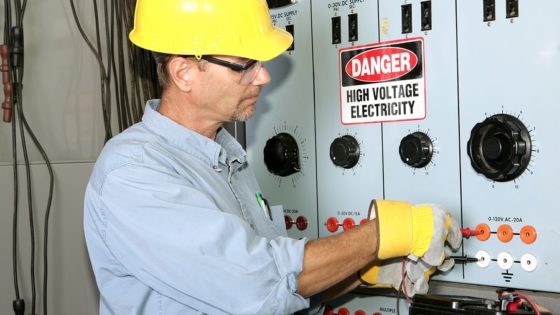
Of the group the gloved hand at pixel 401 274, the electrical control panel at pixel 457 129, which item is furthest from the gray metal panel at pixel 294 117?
the gloved hand at pixel 401 274

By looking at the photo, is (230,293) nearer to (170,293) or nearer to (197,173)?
(170,293)

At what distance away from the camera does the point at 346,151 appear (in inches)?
64.8

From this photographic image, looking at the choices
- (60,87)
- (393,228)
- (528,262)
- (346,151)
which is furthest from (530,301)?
(60,87)

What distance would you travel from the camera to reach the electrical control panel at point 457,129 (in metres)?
1.36

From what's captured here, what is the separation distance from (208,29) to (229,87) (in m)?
0.12

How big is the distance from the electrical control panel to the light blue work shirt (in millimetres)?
384

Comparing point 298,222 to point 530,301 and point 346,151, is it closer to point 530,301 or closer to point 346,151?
point 346,151

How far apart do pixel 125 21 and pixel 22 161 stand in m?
0.48

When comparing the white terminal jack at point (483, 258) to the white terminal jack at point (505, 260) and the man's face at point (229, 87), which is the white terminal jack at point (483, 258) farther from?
the man's face at point (229, 87)

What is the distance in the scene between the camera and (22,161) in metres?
1.71

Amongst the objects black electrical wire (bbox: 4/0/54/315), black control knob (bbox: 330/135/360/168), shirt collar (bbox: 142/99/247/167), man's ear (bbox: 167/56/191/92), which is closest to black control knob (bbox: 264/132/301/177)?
black control knob (bbox: 330/135/360/168)

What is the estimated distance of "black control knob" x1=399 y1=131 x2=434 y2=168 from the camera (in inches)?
59.6

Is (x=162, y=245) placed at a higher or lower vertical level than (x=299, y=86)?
lower

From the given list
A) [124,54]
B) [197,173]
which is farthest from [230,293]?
[124,54]
